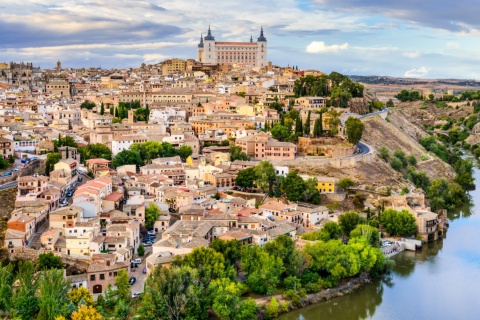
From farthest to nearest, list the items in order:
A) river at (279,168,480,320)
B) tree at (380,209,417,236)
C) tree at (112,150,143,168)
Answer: tree at (112,150,143,168)
tree at (380,209,417,236)
river at (279,168,480,320)

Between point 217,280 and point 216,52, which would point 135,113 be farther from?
point 216,52

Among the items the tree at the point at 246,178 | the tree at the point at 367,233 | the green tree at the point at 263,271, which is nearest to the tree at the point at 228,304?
the green tree at the point at 263,271

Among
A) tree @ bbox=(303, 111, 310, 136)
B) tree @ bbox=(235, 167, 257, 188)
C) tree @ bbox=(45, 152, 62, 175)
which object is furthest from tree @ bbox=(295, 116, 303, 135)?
tree @ bbox=(45, 152, 62, 175)

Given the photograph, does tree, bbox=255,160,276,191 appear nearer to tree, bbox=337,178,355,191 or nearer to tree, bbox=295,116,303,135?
tree, bbox=337,178,355,191

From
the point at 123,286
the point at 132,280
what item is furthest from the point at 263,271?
the point at 123,286

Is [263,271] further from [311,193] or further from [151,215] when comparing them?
[311,193]

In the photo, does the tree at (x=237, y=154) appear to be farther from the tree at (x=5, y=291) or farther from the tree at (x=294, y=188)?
the tree at (x=5, y=291)
